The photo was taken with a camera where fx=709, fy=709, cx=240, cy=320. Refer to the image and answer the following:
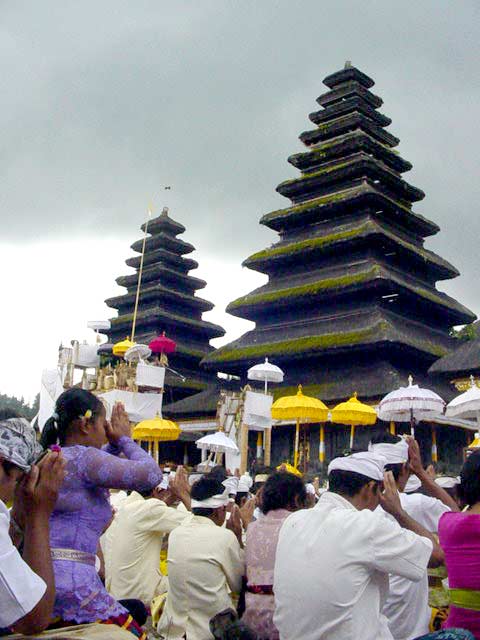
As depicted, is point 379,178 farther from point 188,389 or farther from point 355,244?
point 188,389

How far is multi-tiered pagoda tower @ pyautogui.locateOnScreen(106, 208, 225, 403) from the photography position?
116 feet

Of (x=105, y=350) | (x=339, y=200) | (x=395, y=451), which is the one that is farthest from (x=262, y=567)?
(x=105, y=350)

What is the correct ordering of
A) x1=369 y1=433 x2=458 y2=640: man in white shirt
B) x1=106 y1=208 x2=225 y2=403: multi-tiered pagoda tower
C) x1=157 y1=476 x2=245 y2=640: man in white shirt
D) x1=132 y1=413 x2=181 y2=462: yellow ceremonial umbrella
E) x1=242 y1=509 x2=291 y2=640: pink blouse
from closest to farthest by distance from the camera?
x1=369 y1=433 x2=458 y2=640: man in white shirt, x1=242 y1=509 x2=291 y2=640: pink blouse, x1=157 y1=476 x2=245 y2=640: man in white shirt, x1=132 y1=413 x2=181 y2=462: yellow ceremonial umbrella, x1=106 y1=208 x2=225 y2=403: multi-tiered pagoda tower

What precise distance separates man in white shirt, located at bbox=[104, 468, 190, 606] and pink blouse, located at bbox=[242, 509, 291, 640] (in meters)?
1.32

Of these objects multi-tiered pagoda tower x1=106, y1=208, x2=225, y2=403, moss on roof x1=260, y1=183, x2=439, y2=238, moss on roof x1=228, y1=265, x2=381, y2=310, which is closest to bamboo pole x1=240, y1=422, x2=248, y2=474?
moss on roof x1=228, y1=265, x2=381, y2=310

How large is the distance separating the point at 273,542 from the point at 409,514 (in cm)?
94

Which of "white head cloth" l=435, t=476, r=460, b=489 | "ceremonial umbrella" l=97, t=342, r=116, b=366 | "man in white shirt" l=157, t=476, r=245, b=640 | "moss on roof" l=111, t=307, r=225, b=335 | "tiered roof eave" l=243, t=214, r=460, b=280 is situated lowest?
"man in white shirt" l=157, t=476, r=245, b=640

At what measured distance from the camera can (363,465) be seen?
3947 mm

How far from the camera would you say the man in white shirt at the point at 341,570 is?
3.42m

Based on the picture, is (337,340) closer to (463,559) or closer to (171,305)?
(171,305)

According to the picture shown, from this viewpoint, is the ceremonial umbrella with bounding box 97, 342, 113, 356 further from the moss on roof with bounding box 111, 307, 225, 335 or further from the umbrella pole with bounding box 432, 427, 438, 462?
the umbrella pole with bounding box 432, 427, 438, 462

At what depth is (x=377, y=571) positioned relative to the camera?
11.6 feet

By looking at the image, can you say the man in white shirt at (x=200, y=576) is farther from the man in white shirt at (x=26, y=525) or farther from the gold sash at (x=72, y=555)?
the man in white shirt at (x=26, y=525)

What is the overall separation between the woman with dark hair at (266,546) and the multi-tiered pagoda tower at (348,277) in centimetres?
1588
